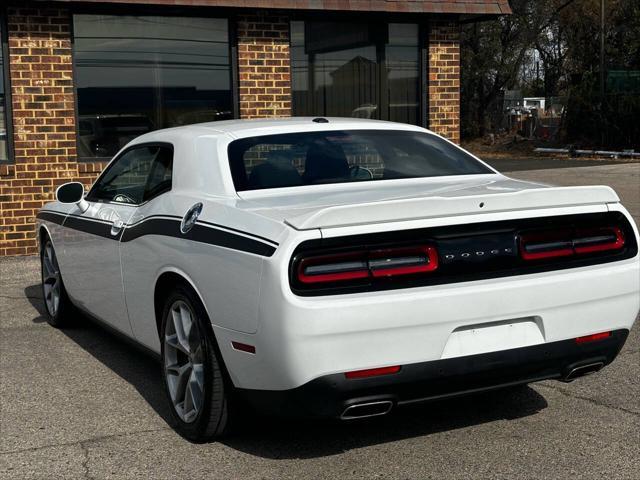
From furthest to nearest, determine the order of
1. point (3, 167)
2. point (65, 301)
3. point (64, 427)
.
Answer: point (3, 167)
point (65, 301)
point (64, 427)

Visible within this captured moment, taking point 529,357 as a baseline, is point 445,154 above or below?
above

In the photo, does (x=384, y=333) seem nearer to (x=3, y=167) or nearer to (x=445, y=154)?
(x=445, y=154)

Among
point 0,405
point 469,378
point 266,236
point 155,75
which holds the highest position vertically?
point 155,75

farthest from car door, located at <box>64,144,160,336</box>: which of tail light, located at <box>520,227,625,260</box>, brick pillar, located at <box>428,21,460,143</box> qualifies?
brick pillar, located at <box>428,21,460,143</box>

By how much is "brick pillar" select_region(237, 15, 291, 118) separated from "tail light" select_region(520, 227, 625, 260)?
7.91 m

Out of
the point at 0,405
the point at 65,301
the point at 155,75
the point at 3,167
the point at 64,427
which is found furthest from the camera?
the point at 155,75

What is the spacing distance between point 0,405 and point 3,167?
5980 millimetres

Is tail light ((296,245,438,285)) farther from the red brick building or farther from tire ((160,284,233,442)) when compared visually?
the red brick building

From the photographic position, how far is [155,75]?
1135 cm

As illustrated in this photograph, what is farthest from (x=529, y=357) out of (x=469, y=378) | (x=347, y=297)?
(x=347, y=297)

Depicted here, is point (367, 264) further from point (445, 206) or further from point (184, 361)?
point (184, 361)

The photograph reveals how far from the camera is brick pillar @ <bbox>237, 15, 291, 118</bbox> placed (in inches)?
457

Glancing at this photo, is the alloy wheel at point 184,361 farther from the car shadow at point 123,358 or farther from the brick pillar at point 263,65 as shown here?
the brick pillar at point 263,65

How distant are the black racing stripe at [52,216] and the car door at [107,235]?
0.17 meters
